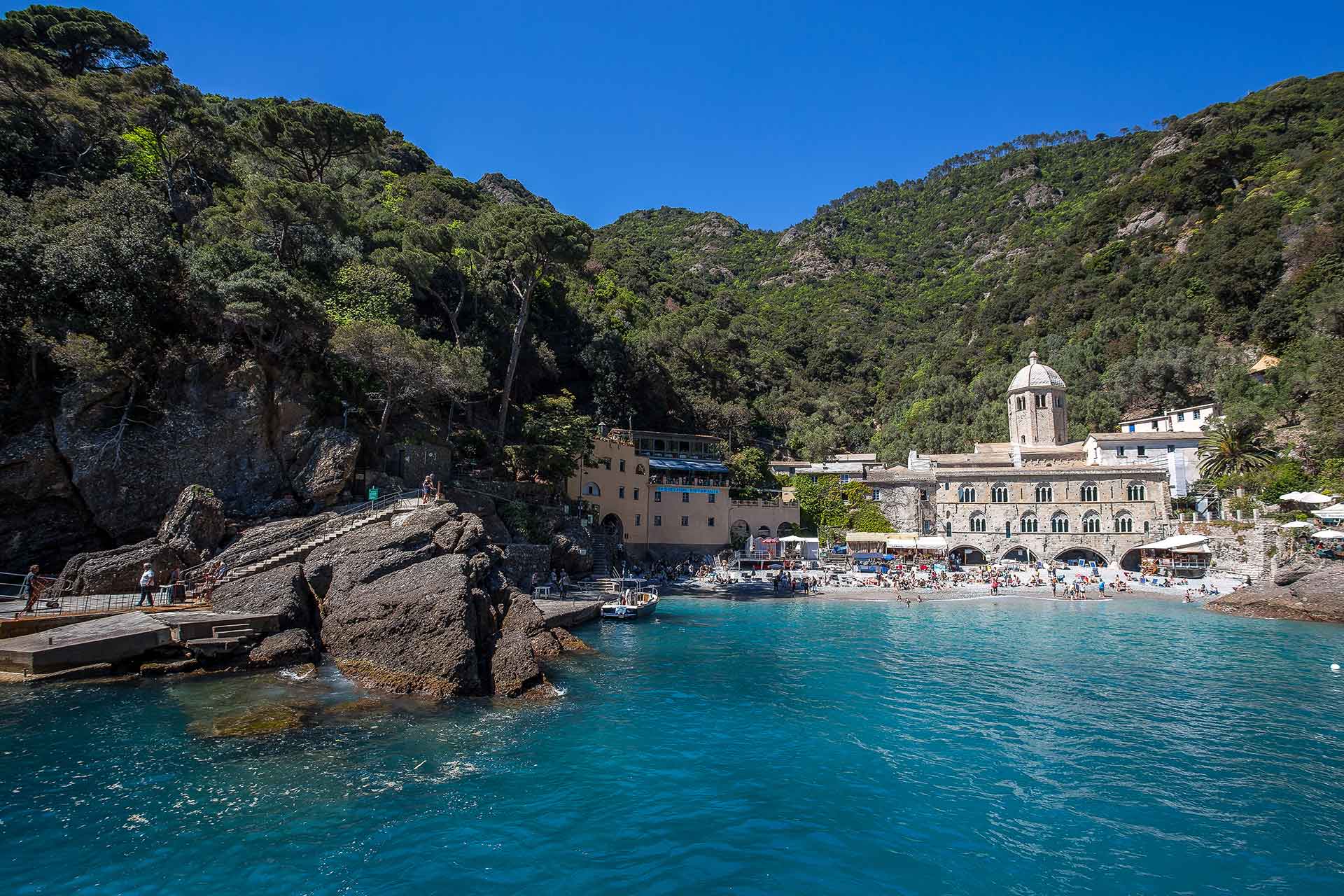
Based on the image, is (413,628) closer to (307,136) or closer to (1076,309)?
(307,136)

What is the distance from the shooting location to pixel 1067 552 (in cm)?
4675

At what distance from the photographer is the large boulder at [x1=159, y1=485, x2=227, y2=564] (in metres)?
19.8

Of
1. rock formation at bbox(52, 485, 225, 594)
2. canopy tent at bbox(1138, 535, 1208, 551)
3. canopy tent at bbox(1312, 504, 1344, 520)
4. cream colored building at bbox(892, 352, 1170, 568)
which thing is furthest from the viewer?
cream colored building at bbox(892, 352, 1170, 568)

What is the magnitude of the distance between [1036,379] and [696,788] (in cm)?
5197

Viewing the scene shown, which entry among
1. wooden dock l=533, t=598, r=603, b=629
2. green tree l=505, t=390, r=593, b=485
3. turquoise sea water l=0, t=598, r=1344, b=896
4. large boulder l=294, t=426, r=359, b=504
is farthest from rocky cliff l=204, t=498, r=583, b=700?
green tree l=505, t=390, r=593, b=485

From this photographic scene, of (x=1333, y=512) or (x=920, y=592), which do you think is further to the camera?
(x=920, y=592)

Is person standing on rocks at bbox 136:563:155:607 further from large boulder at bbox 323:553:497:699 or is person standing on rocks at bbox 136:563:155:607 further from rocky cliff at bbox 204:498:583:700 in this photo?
large boulder at bbox 323:553:497:699

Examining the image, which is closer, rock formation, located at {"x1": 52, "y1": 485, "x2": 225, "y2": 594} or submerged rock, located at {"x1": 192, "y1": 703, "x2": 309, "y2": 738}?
submerged rock, located at {"x1": 192, "y1": 703, "x2": 309, "y2": 738}

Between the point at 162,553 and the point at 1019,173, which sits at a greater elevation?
the point at 1019,173

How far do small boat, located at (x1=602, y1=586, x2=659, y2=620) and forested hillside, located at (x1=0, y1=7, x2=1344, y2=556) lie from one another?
910 centimetres

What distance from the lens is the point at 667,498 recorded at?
44281 millimetres

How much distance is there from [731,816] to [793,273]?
11163cm

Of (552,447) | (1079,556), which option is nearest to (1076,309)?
(1079,556)

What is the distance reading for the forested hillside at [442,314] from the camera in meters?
21.6
